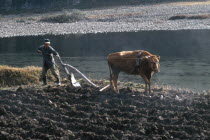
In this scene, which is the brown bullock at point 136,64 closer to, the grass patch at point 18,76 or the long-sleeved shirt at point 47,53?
the long-sleeved shirt at point 47,53

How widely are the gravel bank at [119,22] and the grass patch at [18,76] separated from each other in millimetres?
31637

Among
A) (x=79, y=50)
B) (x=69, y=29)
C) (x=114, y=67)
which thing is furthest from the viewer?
(x=69, y=29)

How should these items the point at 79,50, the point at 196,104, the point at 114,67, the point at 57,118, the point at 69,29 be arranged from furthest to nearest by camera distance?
the point at 69,29 < the point at 79,50 < the point at 114,67 < the point at 196,104 < the point at 57,118

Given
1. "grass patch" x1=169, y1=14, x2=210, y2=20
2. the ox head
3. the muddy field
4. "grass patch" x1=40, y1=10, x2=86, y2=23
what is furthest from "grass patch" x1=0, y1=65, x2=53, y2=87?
"grass patch" x1=40, y1=10, x2=86, y2=23

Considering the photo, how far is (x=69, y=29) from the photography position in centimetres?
5694

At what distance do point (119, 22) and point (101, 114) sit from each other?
46692mm

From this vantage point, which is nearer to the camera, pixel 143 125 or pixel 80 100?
pixel 143 125

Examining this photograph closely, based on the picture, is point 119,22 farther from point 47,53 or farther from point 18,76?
point 47,53

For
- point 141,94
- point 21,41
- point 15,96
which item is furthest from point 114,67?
point 21,41

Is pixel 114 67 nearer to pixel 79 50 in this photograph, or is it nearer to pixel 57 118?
pixel 57 118

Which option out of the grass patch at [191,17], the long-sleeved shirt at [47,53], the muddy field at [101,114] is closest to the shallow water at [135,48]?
the muddy field at [101,114]

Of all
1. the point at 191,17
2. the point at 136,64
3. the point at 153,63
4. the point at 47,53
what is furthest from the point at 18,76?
the point at 191,17

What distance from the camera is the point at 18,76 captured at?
810 inches

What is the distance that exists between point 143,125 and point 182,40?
97.3ft
